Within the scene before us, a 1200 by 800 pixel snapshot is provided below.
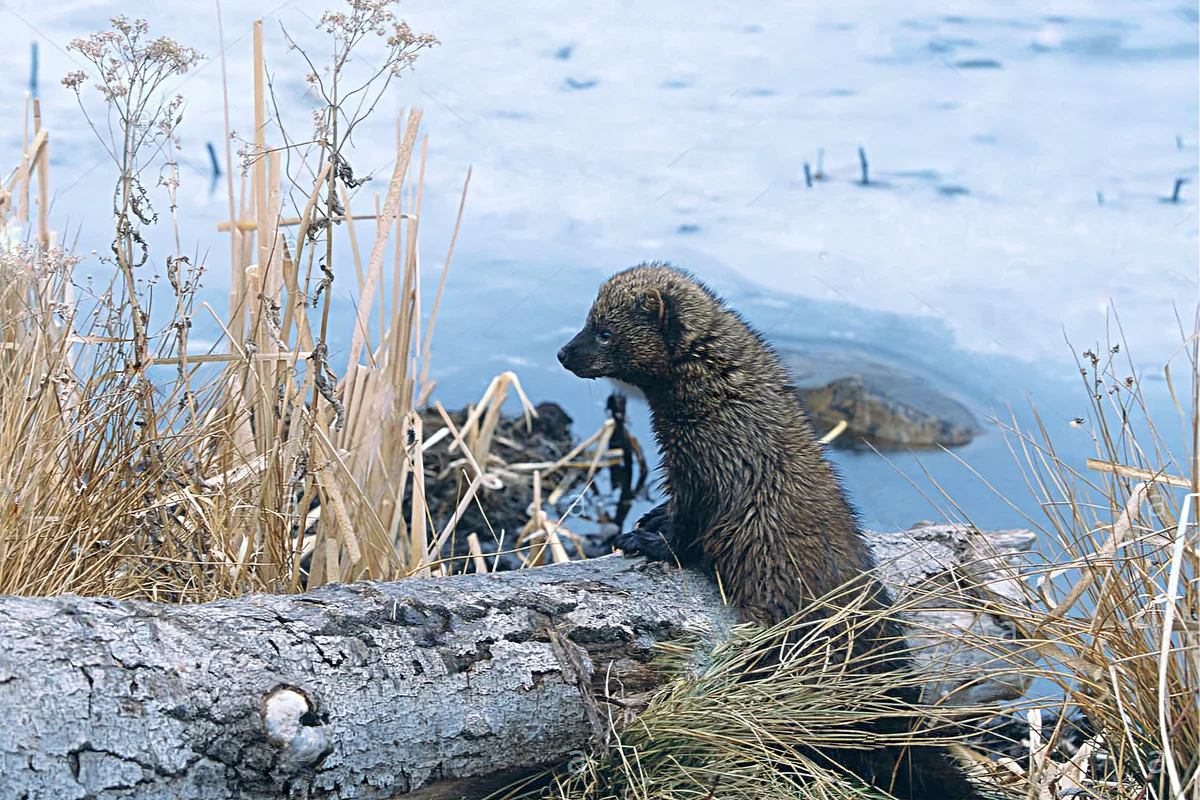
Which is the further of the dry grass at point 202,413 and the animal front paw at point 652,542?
the animal front paw at point 652,542

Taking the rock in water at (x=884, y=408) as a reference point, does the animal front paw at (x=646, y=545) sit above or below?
above

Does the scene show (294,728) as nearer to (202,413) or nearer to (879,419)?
(202,413)

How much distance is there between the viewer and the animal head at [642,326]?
2.97m

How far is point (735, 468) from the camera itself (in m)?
2.77

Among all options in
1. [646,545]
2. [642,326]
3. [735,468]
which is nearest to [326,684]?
[646,545]

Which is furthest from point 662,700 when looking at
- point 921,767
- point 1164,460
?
point 1164,460

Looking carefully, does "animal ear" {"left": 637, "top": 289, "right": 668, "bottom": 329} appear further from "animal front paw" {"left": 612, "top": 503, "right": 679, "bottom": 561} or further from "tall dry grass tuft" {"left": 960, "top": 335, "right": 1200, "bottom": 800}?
"tall dry grass tuft" {"left": 960, "top": 335, "right": 1200, "bottom": 800}

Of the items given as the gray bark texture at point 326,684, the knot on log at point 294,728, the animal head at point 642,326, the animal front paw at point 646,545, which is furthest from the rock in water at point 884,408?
the knot on log at point 294,728

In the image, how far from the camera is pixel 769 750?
7.11 feet

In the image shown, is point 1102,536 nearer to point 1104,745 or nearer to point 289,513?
point 1104,745

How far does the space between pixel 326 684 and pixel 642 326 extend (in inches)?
56.9

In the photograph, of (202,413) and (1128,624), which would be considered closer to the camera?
(1128,624)

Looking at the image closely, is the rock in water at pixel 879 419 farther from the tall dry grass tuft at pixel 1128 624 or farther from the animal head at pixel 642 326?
the tall dry grass tuft at pixel 1128 624

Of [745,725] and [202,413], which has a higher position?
[202,413]
